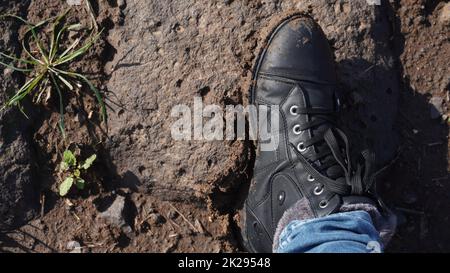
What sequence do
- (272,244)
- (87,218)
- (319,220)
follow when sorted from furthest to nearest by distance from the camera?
(87,218) < (272,244) < (319,220)

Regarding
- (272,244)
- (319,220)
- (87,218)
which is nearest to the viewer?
(319,220)

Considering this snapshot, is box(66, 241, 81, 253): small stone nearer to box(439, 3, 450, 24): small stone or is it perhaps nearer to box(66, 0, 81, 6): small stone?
box(66, 0, 81, 6): small stone

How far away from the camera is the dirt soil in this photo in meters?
2.62

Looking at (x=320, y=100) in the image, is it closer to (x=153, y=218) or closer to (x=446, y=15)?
(x=446, y=15)

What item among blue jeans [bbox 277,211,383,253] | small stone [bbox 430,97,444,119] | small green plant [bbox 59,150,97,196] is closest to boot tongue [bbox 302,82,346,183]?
blue jeans [bbox 277,211,383,253]

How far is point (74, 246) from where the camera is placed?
2740 millimetres

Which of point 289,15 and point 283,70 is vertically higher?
point 289,15

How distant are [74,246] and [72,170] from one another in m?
0.37

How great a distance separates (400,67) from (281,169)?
2.52 ft

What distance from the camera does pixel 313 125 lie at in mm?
2605

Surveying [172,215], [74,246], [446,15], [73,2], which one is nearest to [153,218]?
[172,215]
